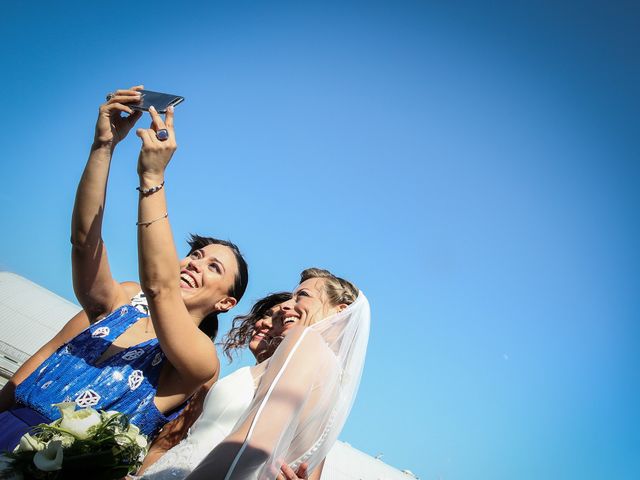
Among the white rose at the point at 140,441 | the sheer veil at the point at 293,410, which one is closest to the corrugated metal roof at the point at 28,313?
the white rose at the point at 140,441

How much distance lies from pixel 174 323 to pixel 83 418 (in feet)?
2.23

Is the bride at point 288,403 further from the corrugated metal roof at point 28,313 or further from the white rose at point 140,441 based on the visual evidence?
the corrugated metal roof at point 28,313

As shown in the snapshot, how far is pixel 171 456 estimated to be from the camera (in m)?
2.98

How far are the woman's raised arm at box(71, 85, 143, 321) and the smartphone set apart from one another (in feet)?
0.21

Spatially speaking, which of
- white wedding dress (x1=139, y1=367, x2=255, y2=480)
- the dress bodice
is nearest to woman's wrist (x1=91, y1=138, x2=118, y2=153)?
the dress bodice

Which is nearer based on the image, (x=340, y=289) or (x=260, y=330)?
(x=340, y=289)

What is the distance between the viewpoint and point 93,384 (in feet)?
10.3

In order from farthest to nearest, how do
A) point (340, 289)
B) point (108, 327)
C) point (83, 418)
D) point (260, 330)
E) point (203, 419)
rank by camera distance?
point (260, 330)
point (340, 289)
point (108, 327)
point (203, 419)
point (83, 418)

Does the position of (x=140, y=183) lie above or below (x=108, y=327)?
above

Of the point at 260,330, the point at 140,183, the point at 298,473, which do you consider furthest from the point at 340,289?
the point at 140,183

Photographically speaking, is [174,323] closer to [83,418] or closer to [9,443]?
[83,418]

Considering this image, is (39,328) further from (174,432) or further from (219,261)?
(219,261)

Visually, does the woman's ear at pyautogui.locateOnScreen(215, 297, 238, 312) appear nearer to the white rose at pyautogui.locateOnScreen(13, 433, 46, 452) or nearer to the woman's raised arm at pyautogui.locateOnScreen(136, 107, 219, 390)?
the woman's raised arm at pyautogui.locateOnScreen(136, 107, 219, 390)

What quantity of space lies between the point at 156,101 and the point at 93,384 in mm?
1918
